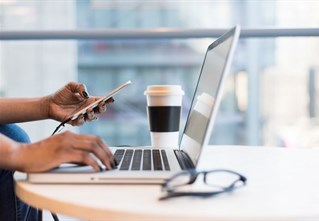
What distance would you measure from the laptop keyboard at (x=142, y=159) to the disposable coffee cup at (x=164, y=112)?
145mm

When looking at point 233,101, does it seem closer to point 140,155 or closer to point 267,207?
point 140,155

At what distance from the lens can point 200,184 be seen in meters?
0.79

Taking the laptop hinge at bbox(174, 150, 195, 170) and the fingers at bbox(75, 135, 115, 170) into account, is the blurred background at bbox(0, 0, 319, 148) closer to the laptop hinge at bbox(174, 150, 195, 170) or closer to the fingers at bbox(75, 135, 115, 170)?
the laptop hinge at bbox(174, 150, 195, 170)

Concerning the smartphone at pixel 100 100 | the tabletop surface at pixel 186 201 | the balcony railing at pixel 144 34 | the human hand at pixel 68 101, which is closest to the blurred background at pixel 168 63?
the balcony railing at pixel 144 34

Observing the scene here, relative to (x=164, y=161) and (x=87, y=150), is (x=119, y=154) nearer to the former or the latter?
(x=164, y=161)

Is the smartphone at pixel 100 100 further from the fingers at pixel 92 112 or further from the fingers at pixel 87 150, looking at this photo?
→ the fingers at pixel 87 150

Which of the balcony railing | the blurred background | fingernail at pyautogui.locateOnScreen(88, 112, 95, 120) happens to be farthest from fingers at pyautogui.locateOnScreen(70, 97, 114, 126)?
the blurred background

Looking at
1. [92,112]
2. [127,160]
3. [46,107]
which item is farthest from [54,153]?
[46,107]

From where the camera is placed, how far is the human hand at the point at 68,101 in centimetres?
123

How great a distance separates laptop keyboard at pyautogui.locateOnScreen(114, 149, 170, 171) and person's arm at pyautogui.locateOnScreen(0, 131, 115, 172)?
78 millimetres

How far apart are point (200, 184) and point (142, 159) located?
0.19m

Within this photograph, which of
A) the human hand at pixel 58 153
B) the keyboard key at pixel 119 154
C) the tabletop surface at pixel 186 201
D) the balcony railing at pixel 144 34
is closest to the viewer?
the tabletop surface at pixel 186 201

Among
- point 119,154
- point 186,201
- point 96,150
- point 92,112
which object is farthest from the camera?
point 92,112

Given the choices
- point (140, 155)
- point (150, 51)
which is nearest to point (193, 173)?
point (140, 155)
